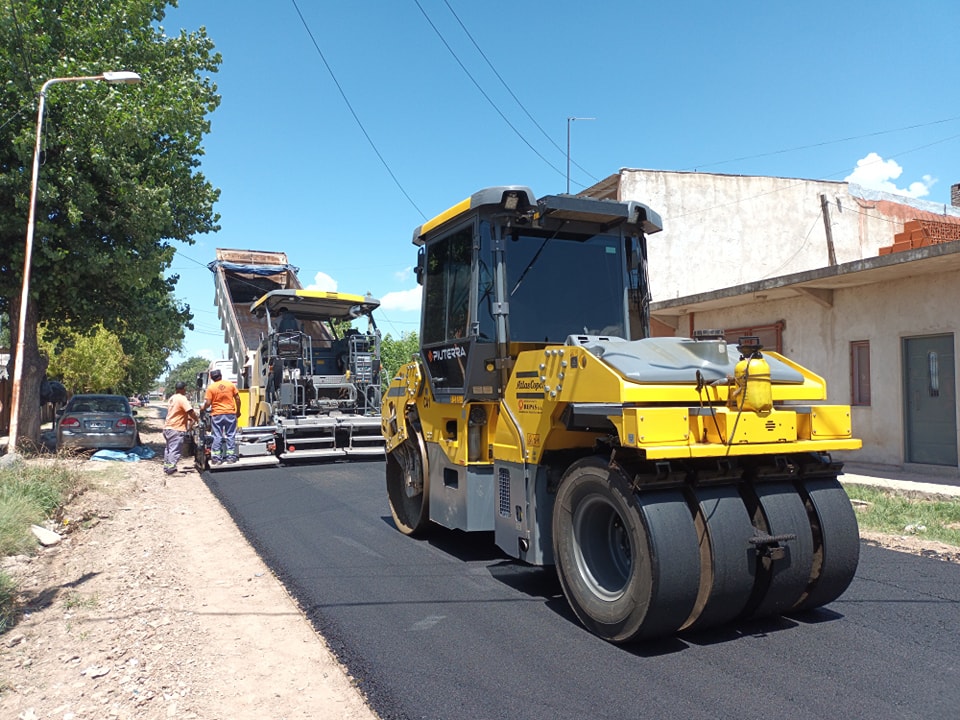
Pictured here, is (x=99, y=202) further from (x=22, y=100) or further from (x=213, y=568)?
(x=213, y=568)

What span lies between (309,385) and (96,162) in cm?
522

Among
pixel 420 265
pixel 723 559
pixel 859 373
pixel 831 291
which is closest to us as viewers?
pixel 723 559

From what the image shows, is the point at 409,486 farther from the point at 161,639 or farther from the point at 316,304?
the point at 316,304

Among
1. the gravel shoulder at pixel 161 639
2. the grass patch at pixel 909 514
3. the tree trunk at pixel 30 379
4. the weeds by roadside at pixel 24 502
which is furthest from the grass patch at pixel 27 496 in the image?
the grass patch at pixel 909 514

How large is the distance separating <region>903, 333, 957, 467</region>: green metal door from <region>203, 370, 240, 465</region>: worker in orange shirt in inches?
414

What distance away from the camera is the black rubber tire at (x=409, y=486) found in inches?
268

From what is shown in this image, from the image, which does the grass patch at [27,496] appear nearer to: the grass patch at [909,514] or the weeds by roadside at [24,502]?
the weeds by roadside at [24,502]

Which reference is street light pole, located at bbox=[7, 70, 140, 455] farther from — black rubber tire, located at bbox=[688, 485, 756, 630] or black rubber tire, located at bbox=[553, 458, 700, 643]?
black rubber tire, located at bbox=[688, 485, 756, 630]

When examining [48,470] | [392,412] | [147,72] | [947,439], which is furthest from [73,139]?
[947,439]

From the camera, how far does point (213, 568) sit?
641 cm

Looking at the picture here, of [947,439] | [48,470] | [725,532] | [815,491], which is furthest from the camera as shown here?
[947,439]

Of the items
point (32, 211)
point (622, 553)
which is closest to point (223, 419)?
point (32, 211)

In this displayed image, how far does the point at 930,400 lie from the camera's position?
10.9 metres

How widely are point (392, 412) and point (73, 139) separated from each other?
903 centimetres
